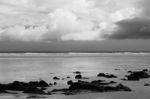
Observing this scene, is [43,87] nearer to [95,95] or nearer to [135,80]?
[95,95]

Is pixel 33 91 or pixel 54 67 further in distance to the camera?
pixel 54 67

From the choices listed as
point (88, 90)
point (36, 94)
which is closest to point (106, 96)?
point (88, 90)

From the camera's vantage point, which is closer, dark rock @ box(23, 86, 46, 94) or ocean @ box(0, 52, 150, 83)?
dark rock @ box(23, 86, 46, 94)

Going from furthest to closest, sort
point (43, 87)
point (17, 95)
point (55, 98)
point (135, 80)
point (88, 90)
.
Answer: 1. point (135, 80)
2. point (43, 87)
3. point (88, 90)
4. point (17, 95)
5. point (55, 98)

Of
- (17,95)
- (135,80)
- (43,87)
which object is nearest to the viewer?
(17,95)

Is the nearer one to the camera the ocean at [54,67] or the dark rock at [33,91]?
the dark rock at [33,91]

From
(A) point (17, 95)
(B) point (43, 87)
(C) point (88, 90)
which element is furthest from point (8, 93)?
(C) point (88, 90)

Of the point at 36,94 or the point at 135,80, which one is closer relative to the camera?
the point at 36,94

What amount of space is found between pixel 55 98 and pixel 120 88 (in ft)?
21.7

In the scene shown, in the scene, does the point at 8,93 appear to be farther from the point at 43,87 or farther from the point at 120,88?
the point at 120,88

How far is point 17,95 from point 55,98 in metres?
3.39

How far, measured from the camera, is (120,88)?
2394cm

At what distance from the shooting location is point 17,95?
21.5m

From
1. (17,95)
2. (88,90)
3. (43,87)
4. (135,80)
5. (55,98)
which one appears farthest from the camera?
(135,80)
